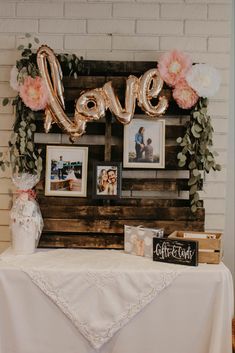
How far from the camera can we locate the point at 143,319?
81.0 inches

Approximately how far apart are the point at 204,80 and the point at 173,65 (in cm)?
18

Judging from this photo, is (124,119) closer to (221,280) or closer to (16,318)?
(221,280)

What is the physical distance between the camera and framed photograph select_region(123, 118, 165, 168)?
8.24 feet

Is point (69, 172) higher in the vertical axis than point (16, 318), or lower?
higher

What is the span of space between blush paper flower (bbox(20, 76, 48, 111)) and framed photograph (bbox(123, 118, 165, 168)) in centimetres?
47

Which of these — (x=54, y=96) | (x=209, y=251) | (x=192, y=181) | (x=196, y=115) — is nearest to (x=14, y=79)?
(x=54, y=96)

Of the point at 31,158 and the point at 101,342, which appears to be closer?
the point at 101,342

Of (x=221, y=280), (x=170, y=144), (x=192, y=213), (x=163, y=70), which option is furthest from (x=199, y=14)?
(x=221, y=280)

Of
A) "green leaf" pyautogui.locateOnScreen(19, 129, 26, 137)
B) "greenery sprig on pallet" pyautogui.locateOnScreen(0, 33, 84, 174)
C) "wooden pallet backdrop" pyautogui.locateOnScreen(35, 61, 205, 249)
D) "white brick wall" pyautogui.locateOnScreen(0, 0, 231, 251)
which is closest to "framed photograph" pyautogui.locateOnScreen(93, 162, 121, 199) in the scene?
"wooden pallet backdrop" pyautogui.locateOnScreen(35, 61, 205, 249)

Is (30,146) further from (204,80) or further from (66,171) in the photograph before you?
(204,80)

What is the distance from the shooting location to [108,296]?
205 cm

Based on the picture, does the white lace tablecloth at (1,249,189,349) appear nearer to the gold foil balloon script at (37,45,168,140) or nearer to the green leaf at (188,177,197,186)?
the green leaf at (188,177,197,186)

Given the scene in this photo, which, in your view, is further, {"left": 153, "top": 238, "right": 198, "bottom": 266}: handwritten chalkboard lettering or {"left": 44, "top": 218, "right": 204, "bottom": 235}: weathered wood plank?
{"left": 44, "top": 218, "right": 204, "bottom": 235}: weathered wood plank

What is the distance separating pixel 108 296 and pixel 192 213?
675mm
